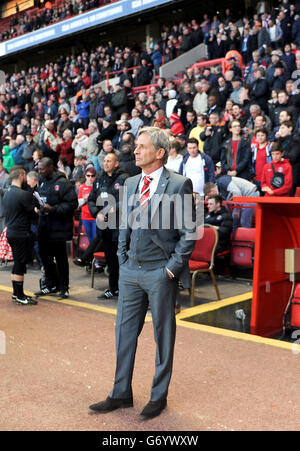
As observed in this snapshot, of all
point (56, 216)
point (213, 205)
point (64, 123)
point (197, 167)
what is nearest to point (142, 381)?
point (56, 216)

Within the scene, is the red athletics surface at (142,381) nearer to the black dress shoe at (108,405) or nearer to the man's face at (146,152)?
the black dress shoe at (108,405)

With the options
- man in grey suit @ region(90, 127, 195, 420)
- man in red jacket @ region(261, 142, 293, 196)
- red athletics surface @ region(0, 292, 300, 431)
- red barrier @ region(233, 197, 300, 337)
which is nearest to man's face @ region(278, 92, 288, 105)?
man in red jacket @ region(261, 142, 293, 196)

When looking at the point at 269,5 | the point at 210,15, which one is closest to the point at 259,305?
the point at 269,5

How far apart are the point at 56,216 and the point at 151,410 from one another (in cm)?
418

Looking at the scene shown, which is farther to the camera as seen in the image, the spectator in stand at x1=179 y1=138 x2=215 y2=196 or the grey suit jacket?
the spectator in stand at x1=179 y1=138 x2=215 y2=196

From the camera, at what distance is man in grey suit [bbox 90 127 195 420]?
3570 mm

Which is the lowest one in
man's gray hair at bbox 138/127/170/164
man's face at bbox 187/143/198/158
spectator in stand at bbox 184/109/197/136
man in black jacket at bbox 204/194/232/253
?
man in black jacket at bbox 204/194/232/253

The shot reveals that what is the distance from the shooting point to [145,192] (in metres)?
3.69

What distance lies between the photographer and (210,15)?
24.5 meters

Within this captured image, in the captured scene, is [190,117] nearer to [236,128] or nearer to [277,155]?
[236,128]

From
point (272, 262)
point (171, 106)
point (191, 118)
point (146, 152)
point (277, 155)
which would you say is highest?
point (171, 106)

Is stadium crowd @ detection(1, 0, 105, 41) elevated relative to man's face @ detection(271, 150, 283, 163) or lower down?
elevated

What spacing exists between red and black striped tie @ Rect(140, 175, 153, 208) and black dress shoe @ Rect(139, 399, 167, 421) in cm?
136

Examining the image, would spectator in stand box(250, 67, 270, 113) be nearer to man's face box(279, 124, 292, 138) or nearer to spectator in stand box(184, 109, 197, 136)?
spectator in stand box(184, 109, 197, 136)
